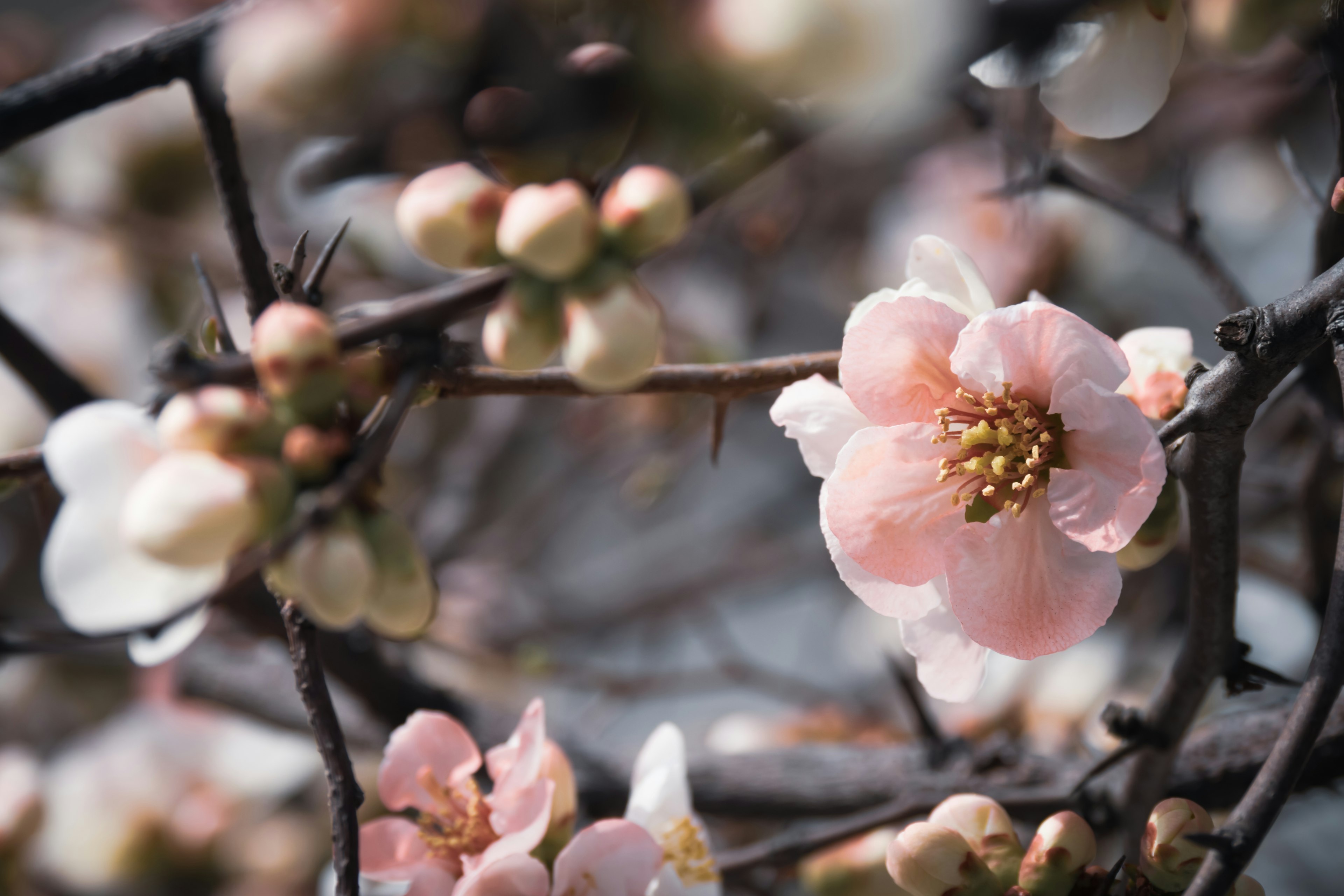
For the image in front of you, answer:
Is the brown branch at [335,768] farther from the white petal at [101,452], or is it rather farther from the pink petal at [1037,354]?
the pink petal at [1037,354]

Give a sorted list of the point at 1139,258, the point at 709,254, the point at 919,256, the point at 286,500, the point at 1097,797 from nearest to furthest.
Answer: the point at 286,500 < the point at 919,256 < the point at 1097,797 < the point at 1139,258 < the point at 709,254

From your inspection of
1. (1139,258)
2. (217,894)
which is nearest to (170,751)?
(217,894)

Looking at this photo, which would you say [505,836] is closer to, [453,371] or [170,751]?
[453,371]

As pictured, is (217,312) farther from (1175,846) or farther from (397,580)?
(1175,846)

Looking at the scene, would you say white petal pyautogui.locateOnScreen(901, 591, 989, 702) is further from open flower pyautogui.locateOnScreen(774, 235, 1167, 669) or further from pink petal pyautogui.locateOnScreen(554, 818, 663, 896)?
pink petal pyautogui.locateOnScreen(554, 818, 663, 896)

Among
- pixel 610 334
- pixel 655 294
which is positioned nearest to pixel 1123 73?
pixel 610 334

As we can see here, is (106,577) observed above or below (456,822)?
above
